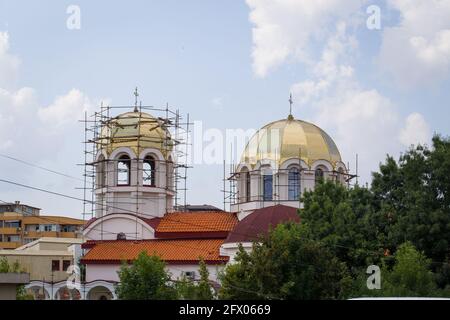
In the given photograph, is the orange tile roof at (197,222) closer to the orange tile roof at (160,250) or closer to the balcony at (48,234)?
the orange tile roof at (160,250)

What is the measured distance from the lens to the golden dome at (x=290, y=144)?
4428cm

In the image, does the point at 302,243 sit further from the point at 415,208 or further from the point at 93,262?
the point at 93,262

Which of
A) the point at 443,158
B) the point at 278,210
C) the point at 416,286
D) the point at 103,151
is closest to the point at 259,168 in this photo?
the point at 278,210

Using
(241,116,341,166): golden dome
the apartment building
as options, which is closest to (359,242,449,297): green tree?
(241,116,341,166): golden dome

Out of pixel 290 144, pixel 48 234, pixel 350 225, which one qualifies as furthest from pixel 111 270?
pixel 48 234

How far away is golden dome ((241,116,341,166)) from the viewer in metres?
44.3

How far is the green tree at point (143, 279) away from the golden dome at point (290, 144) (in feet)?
31.1

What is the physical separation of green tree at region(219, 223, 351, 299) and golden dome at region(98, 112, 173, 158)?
14.9 metres

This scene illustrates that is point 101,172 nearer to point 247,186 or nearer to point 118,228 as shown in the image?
point 118,228

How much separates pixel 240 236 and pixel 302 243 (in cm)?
937

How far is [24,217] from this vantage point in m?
78.4

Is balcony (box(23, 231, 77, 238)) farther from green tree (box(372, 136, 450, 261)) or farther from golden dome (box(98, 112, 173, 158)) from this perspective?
green tree (box(372, 136, 450, 261))

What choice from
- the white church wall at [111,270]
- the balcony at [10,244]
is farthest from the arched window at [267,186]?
the balcony at [10,244]

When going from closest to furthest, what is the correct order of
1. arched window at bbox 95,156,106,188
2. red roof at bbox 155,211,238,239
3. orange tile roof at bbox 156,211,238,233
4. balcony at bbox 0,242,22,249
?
red roof at bbox 155,211,238,239 < orange tile roof at bbox 156,211,238,233 < arched window at bbox 95,156,106,188 < balcony at bbox 0,242,22,249
